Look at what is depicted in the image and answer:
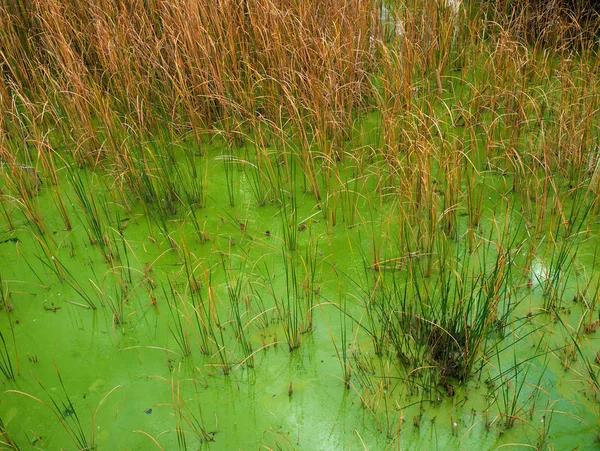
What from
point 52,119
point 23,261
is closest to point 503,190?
point 23,261

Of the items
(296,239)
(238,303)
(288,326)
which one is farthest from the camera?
(296,239)

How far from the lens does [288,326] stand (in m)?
2.28

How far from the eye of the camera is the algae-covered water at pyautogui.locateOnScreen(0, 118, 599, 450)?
6.65ft

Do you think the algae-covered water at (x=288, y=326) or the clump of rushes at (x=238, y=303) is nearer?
the algae-covered water at (x=288, y=326)

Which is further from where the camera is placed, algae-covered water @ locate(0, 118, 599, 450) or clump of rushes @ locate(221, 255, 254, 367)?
clump of rushes @ locate(221, 255, 254, 367)

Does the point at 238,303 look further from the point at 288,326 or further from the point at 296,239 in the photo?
the point at 296,239

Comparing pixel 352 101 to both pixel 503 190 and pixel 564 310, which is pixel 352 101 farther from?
pixel 564 310

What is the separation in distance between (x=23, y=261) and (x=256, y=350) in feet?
3.93

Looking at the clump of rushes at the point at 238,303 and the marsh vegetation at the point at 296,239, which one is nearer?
the marsh vegetation at the point at 296,239

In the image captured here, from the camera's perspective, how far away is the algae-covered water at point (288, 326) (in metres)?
2.03

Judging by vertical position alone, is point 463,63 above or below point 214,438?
above

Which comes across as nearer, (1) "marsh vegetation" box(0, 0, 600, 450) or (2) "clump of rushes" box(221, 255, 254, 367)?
(1) "marsh vegetation" box(0, 0, 600, 450)

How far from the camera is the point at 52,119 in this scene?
11.3ft

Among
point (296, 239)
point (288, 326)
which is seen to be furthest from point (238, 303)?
point (296, 239)
